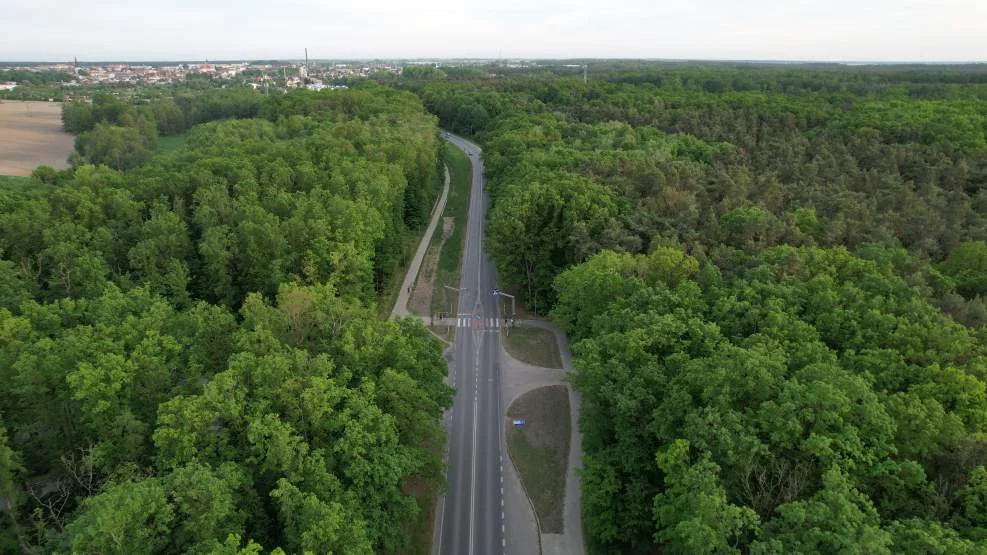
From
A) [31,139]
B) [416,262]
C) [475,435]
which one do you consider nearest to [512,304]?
[416,262]

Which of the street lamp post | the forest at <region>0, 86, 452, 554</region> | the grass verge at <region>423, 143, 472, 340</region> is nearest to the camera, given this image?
the forest at <region>0, 86, 452, 554</region>

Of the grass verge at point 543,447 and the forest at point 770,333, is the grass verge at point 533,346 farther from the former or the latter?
the grass verge at point 543,447

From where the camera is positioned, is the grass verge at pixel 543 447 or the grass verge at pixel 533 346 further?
the grass verge at pixel 533 346

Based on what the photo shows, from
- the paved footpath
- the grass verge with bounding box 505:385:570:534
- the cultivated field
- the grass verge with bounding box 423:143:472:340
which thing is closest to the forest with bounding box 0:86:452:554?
the paved footpath

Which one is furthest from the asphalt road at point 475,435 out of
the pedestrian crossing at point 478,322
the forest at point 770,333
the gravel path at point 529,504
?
the forest at point 770,333

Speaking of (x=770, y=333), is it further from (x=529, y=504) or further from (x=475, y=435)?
(x=475, y=435)

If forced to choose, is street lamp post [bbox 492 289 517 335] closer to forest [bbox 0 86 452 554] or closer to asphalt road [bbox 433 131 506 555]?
asphalt road [bbox 433 131 506 555]
